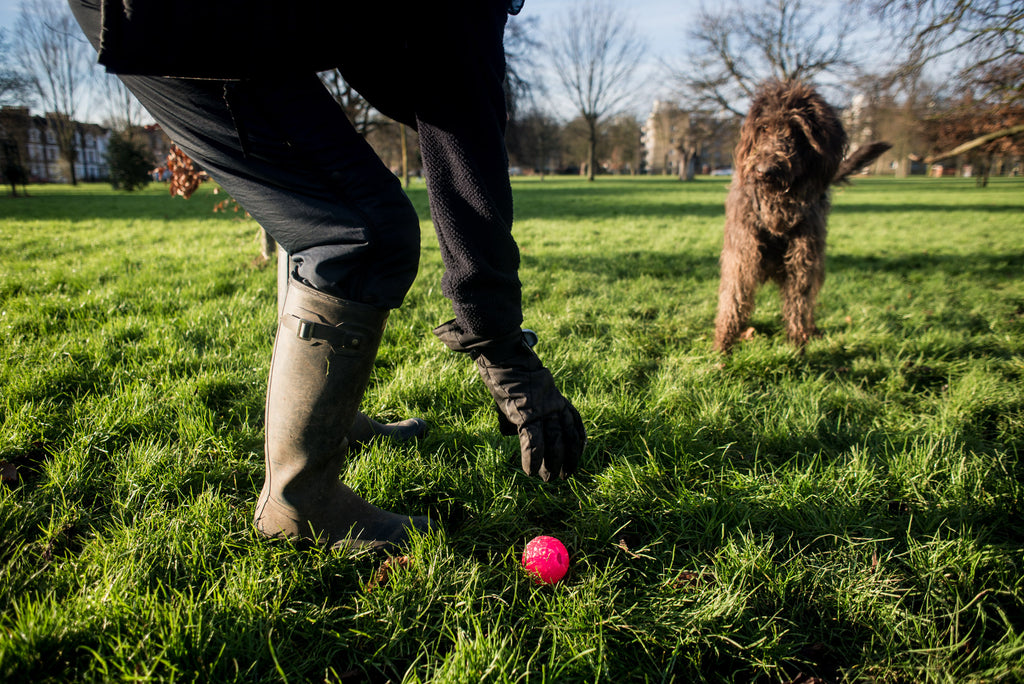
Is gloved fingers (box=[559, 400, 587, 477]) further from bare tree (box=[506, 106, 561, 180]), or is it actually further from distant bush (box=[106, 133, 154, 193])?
distant bush (box=[106, 133, 154, 193])

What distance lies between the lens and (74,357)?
2.75 metres

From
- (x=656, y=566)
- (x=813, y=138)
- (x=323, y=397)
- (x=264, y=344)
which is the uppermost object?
(x=813, y=138)

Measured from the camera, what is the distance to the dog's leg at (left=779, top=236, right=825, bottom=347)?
11.4 feet

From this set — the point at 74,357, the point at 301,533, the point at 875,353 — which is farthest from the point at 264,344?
the point at 875,353

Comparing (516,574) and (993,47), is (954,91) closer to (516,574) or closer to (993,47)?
(993,47)

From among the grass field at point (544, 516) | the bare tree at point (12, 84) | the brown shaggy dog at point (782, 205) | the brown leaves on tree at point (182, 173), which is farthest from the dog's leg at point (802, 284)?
the bare tree at point (12, 84)

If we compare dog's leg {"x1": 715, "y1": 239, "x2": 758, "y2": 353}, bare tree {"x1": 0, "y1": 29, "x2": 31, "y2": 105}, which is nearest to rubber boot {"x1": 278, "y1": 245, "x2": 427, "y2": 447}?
dog's leg {"x1": 715, "y1": 239, "x2": 758, "y2": 353}

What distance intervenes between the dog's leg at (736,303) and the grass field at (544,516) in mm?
185

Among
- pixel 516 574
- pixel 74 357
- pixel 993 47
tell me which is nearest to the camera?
pixel 516 574

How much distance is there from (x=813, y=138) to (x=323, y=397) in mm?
3420

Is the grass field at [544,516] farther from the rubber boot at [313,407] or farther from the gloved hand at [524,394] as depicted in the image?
the gloved hand at [524,394]

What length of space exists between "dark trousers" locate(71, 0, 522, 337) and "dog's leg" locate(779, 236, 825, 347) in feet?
9.39

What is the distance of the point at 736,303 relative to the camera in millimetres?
3520

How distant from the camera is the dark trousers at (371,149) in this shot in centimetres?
112
